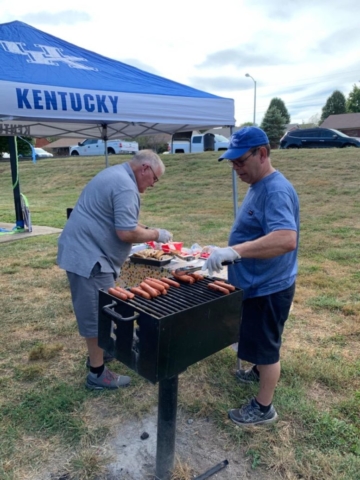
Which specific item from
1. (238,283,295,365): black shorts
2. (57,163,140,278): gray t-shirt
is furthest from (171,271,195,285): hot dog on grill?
(57,163,140,278): gray t-shirt

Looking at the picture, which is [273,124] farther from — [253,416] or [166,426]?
[166,426]

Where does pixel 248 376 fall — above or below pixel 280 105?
below

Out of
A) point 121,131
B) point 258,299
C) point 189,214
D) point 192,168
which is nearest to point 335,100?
point 192,168

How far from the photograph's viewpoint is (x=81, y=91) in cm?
298

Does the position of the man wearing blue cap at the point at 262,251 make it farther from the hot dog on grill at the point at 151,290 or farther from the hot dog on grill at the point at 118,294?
the hot dog on grill at the point at 118,294

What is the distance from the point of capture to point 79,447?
7.05 ft

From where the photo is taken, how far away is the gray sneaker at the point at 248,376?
2.76m

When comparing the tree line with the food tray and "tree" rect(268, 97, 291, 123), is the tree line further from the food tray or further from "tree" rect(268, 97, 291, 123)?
the food tray

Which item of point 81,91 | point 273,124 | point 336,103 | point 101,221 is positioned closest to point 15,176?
point 81,91

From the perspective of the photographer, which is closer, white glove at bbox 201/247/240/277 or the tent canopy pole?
white glove at bbox 201/247/240/277

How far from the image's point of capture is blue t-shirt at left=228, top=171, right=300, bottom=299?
71.4 inches

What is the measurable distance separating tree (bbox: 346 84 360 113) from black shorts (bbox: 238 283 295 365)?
5673cm

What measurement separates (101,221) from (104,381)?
1.18 meters

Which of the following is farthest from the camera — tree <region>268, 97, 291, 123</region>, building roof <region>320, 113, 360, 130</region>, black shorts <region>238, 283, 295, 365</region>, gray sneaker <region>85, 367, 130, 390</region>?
tree <region>268, 97, 291, 123</region>
